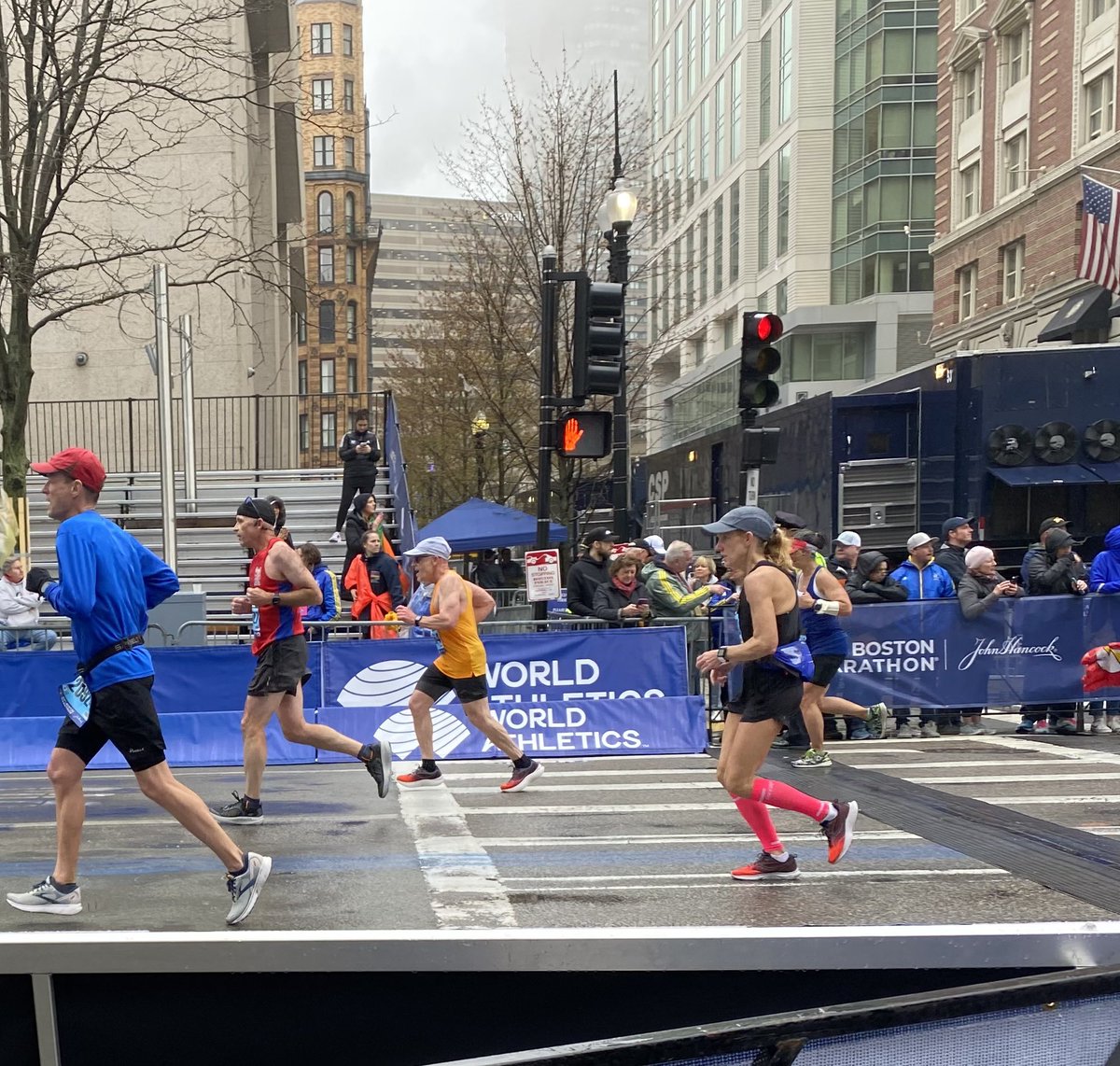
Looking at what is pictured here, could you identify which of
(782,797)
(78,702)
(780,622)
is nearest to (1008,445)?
(780,622)

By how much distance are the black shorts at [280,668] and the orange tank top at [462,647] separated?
1.39m

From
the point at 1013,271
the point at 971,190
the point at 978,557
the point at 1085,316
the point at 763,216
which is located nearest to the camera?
the point at 978,557

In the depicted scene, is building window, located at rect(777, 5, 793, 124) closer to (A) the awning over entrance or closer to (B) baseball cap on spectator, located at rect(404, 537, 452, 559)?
(A) the awning over entrance

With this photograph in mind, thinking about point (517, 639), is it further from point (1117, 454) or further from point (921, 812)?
point (1117, 454)

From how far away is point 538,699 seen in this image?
12164mm

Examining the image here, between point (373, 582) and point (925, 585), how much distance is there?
246 inches

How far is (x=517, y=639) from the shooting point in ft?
40.0

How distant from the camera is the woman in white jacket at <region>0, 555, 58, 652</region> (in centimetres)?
1295

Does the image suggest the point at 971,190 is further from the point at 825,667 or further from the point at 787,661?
the point at 787,661

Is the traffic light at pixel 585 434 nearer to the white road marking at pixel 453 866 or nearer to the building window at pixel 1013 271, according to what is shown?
the white road marking at pixel 453 866

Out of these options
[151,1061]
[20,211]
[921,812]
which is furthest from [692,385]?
[151,1061]

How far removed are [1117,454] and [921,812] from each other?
33.3 feet

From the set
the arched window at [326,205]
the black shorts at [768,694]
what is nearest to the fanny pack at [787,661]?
the black shorts at [768,694]

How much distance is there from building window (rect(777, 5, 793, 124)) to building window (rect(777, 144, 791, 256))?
4.95 ft
